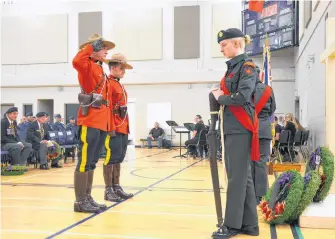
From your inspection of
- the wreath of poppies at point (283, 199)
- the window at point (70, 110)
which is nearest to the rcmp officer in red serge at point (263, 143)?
the wreath of poppies at point (283, 199)

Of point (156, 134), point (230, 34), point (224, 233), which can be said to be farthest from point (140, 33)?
point (224, 233)

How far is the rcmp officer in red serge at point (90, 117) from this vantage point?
4.61 metres

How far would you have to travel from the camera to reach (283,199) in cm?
421

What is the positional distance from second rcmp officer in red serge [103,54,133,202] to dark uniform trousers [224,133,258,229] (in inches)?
85.1

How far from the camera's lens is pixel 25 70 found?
22125mm

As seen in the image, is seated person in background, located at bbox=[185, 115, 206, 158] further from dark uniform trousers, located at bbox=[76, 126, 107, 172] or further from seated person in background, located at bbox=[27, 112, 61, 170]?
dark uniform trousers, located at bbox=[76, 126, 107, 172]

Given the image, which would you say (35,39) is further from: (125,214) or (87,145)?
(125,214)

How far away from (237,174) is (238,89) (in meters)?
0.68

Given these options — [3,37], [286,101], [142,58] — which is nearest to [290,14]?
[286,101]

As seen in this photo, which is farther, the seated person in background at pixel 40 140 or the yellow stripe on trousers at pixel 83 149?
the seated person in background at pixel 40 140

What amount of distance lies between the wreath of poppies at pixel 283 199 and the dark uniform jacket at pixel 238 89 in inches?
42.2

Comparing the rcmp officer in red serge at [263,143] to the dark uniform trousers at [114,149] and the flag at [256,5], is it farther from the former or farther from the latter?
the flag at [256,5]

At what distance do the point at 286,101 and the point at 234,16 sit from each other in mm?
4536

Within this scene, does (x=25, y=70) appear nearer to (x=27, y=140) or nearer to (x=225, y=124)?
(x=27, y=140)
